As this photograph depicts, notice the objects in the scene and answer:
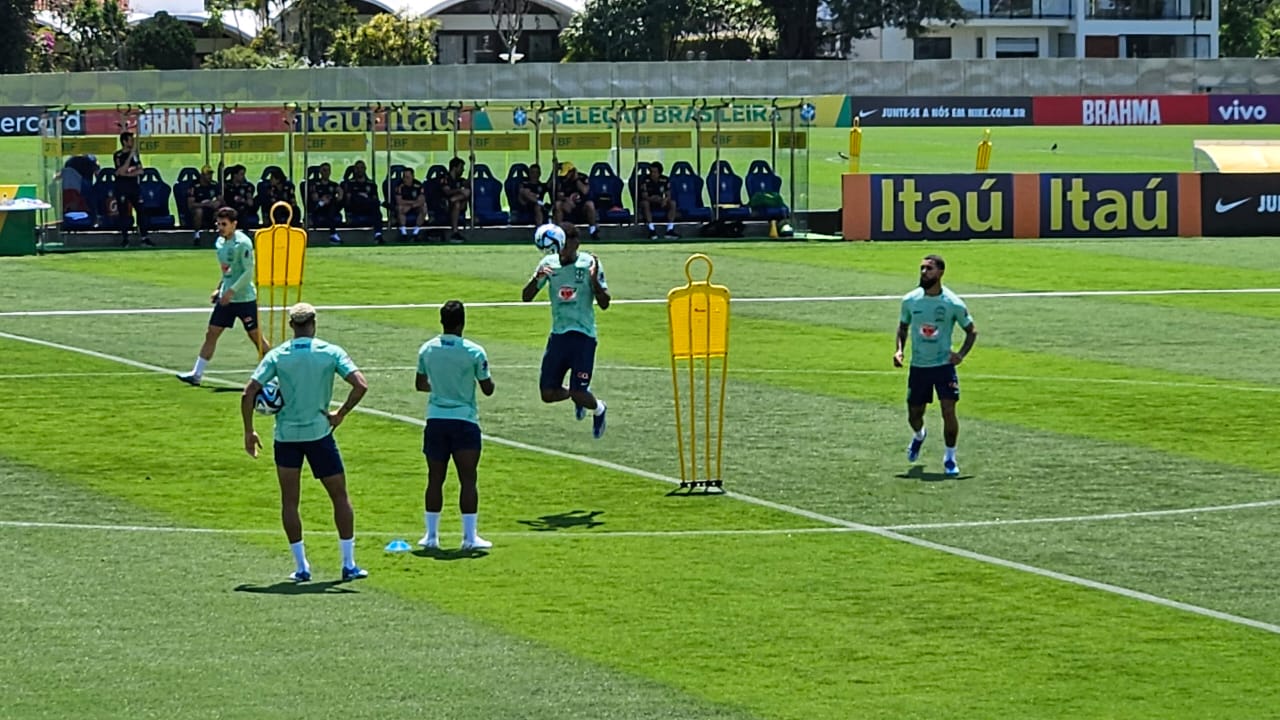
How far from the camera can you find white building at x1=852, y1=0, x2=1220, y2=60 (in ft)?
323

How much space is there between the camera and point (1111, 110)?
249 feet

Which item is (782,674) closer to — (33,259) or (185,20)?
(33,259)

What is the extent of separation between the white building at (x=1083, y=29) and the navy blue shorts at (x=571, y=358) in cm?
8085

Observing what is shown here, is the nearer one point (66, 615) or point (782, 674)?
point (782, 674)

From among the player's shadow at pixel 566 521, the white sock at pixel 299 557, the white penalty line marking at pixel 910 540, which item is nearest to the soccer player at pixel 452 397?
the white sock at pixel 299 557

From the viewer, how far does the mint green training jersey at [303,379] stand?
46.1 ft

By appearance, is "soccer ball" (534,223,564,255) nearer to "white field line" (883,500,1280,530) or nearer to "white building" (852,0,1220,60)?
"white field line" (883,500,1280,530)

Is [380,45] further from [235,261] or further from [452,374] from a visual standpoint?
[452,374]

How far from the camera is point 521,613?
13.6 metres

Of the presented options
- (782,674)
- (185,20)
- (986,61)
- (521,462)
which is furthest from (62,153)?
(185,20)

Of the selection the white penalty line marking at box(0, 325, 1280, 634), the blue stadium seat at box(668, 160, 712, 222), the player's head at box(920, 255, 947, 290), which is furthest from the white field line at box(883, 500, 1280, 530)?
the blue stadium seat at box(668, 160, 712, 222)

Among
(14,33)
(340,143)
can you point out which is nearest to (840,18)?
(14,33)

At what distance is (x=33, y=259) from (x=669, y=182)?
12.3 m

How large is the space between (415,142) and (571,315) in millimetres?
24180
